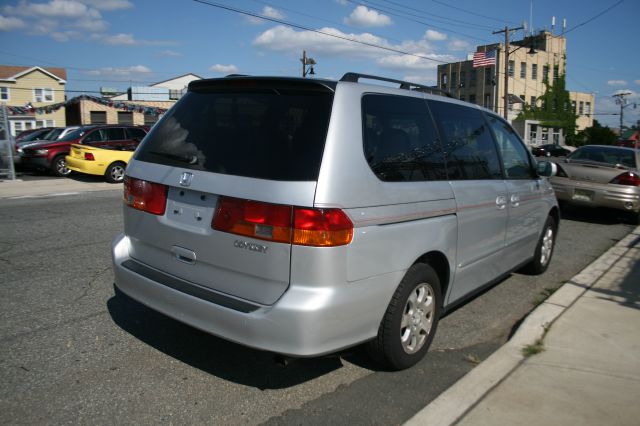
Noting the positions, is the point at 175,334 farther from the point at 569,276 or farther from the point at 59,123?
the point at 59,123

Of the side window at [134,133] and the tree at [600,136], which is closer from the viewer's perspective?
the side window at [134,133]

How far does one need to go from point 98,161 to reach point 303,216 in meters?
13.9

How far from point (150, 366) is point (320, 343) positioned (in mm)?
1325

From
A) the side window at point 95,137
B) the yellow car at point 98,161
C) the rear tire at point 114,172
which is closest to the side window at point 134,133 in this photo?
the side window at point 95,137

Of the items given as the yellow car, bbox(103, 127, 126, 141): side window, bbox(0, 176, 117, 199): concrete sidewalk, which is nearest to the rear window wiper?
bbox(0, 176, 117, 199): concrete sidewalk

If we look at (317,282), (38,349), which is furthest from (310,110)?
(38,349)

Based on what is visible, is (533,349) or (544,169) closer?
(533,349)

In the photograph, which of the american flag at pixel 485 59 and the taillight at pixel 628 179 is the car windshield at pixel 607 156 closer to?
the taillight at pixel 628 179

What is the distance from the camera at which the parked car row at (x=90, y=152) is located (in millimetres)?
15008

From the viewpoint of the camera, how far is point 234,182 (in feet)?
9.52

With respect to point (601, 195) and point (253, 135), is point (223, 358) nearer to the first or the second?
point (253, 135)

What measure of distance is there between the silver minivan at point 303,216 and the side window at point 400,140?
11 mm

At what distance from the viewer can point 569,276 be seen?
6.14 metres

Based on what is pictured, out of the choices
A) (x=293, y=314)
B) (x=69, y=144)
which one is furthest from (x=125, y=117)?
(x=293, y=314)
